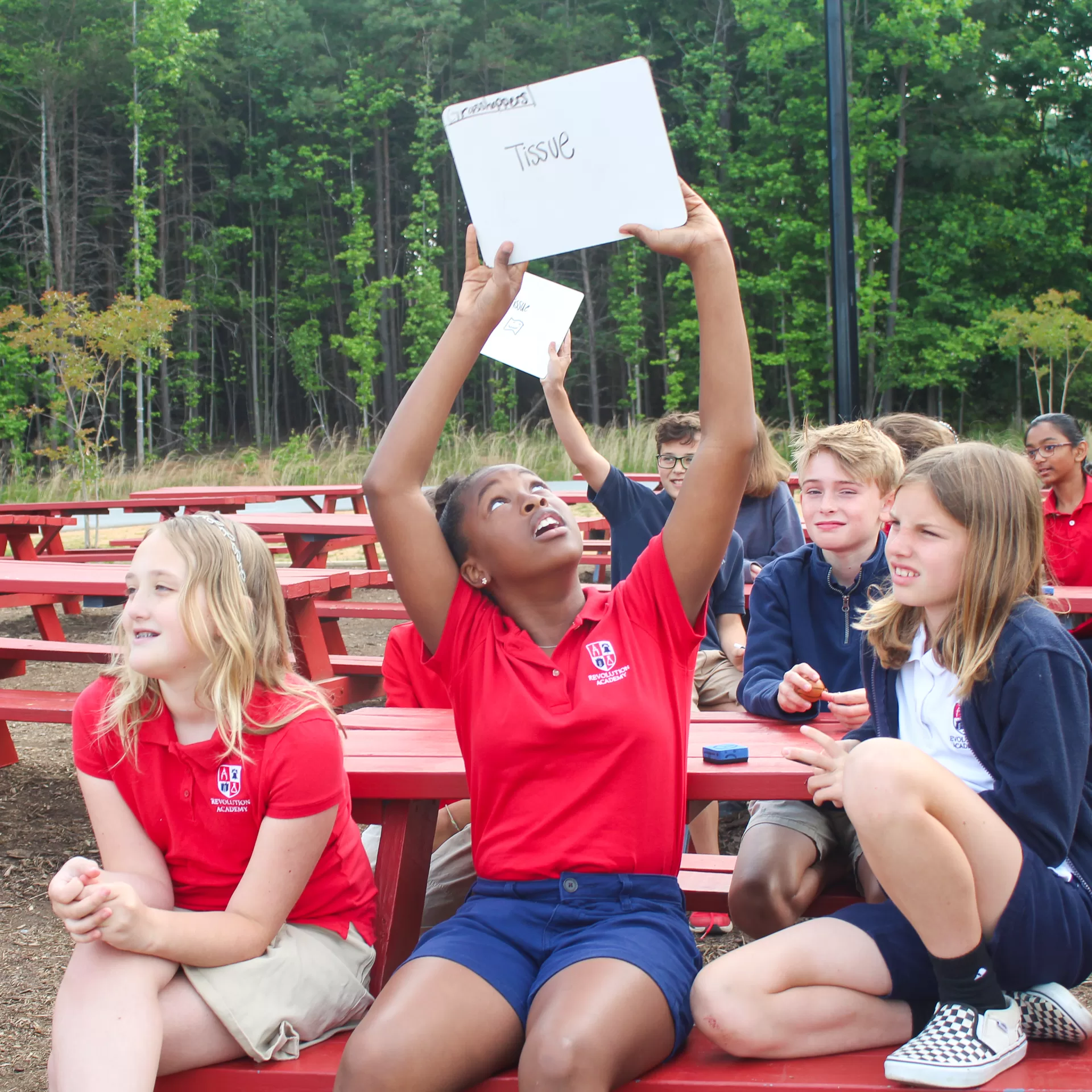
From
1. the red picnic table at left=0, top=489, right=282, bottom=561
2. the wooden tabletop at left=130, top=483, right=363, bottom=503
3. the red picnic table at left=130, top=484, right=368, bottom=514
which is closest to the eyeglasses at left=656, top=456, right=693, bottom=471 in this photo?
the red picnic table at left=0, top=489, right=282, bottom=561

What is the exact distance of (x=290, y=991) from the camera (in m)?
2.00

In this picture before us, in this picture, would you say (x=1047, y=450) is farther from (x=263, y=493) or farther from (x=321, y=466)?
(x=321, y=466)

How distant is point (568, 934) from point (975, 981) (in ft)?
2.12

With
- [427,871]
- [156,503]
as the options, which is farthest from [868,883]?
[156,503]

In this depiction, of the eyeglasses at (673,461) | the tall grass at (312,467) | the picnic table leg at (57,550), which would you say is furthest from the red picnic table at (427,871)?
the tall grass at (312,467)

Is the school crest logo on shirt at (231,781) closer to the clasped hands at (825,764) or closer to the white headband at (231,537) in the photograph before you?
the white headband at (231,537)

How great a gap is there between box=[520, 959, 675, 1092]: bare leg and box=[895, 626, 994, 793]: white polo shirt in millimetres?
626

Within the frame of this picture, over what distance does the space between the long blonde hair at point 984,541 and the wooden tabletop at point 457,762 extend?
37 centimetres

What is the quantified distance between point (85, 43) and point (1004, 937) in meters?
32.8

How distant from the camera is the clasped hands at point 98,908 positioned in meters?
1.81

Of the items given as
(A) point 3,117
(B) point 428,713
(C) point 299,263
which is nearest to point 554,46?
(C) point 299,263

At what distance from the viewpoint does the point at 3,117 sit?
3105cm

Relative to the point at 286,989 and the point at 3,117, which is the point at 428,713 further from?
the point at 3,117

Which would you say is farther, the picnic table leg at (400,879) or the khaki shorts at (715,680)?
the khaki shorts at (715,680)
